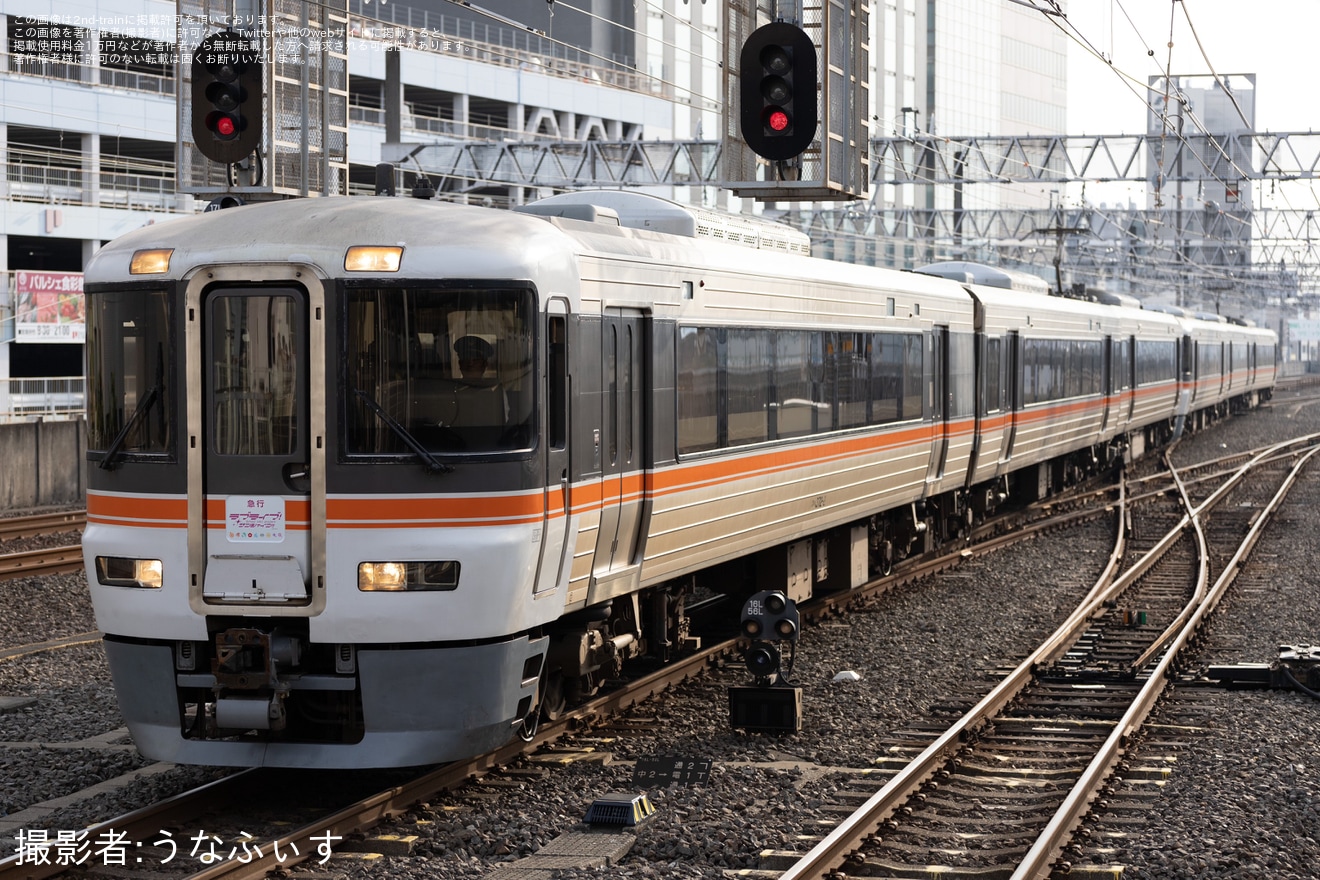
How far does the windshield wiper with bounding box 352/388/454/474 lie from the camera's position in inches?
313

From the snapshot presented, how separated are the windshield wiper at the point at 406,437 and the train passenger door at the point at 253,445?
22 cm

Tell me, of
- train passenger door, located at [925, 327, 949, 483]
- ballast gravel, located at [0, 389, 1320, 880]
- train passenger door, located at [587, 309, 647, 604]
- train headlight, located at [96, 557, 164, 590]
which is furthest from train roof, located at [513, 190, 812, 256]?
train passenger door, located at [925, 327, 949, 483]

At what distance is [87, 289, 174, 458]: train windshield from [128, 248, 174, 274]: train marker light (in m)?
0.10

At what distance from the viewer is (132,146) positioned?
42.0 meters

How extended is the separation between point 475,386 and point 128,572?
1906 mm

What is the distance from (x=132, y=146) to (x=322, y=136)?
26.0 metres

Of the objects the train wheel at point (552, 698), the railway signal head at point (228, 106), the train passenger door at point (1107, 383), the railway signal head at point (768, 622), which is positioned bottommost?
the train wheel at point (552, 698)

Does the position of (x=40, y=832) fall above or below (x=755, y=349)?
below

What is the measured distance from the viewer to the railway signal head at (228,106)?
46.0 ft

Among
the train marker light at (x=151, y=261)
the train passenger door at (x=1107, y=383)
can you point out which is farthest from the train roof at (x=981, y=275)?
the train marker light at (x=151, y=261)

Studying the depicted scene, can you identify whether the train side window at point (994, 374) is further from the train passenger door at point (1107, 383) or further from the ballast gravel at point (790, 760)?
the train passenger door at point (1107, 383)

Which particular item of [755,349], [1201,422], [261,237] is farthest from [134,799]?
[1201,422]

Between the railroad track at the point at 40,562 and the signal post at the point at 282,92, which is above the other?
the signal post at the point at 282,92

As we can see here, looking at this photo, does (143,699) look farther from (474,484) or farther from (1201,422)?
(1201,422)
